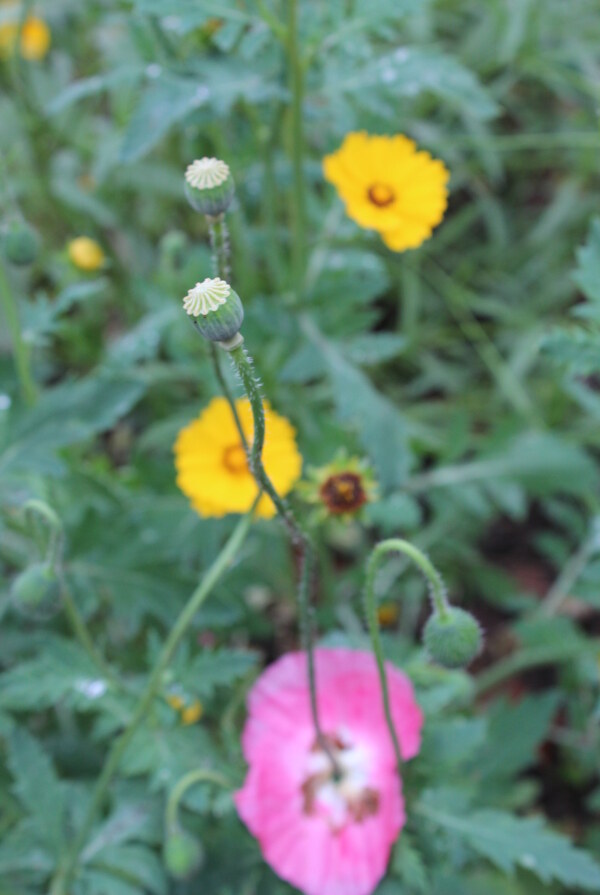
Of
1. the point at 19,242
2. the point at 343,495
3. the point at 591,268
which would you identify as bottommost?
the point at 343,495

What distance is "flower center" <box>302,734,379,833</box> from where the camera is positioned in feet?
3.51

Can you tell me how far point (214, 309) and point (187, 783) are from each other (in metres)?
0.62

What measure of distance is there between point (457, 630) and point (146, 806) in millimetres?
540

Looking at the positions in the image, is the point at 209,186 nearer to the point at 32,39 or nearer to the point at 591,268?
the point at 591,268

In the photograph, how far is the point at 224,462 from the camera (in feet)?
4.40

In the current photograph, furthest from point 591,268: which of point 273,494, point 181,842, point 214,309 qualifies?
point 181,842

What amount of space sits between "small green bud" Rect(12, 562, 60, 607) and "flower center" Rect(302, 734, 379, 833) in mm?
383

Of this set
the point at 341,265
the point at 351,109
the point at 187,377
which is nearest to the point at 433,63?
the point at 351,109

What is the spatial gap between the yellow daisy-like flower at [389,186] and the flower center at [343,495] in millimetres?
349

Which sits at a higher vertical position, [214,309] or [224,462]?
[214,309]

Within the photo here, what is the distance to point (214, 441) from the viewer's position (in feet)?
4.39

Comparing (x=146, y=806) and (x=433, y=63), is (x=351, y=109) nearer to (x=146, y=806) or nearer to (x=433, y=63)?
(x=433, y=63)

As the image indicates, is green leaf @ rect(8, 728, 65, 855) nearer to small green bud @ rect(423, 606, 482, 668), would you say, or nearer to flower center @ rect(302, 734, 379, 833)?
flower center @ rect(302, 734, 379, 833)

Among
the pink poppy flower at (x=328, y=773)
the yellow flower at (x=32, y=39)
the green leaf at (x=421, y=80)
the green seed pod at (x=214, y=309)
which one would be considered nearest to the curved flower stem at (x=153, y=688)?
the pink poppy flower at (x=328, y=773)
